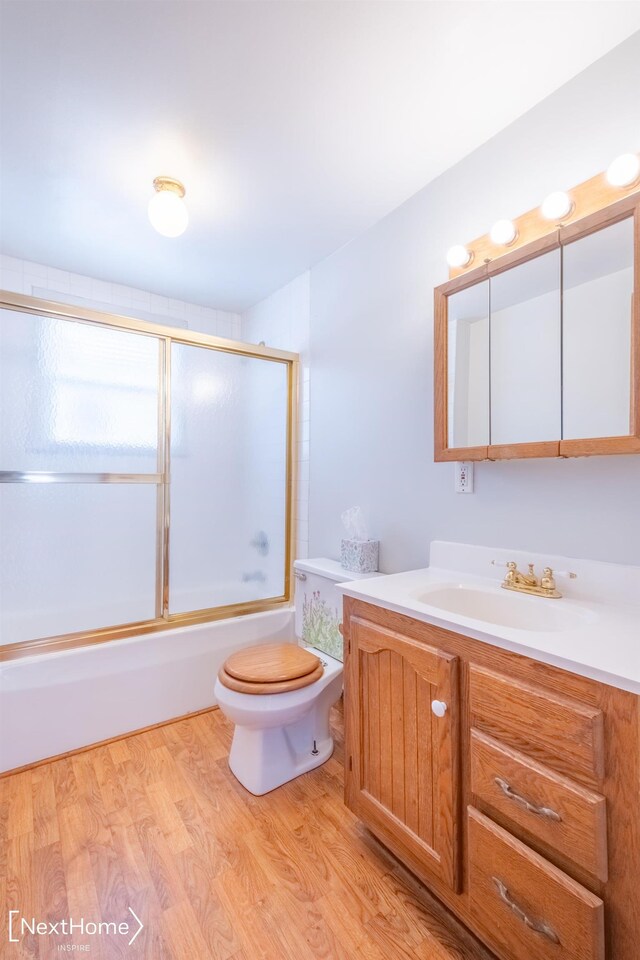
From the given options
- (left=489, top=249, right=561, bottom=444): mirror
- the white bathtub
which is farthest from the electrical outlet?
the white bathtub

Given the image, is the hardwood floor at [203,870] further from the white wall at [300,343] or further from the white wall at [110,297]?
the white wall at [110,297]

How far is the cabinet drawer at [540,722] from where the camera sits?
75cm

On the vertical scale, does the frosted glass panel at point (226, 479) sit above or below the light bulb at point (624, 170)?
below

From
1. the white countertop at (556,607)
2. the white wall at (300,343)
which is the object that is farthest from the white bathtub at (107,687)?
the white countertop at (556,607)

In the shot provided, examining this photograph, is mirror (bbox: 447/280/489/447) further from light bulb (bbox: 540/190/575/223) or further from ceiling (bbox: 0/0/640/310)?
ceiling (bbox: 0/0/640/310)

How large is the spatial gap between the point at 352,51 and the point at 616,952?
2.10 meters

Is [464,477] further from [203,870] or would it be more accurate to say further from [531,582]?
[203,870]

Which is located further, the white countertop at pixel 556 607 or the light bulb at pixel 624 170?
the light bulb at pixel 624 170

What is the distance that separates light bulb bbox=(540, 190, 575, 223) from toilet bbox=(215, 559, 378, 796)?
1.40m

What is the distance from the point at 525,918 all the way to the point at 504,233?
5.64 ft

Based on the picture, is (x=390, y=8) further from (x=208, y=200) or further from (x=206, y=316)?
(x=206, y=316)

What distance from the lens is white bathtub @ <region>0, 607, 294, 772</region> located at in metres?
1.68

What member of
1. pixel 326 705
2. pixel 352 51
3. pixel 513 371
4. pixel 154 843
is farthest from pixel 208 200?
pixel 154 843

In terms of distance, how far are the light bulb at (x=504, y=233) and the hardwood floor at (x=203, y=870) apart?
191 centimetres
